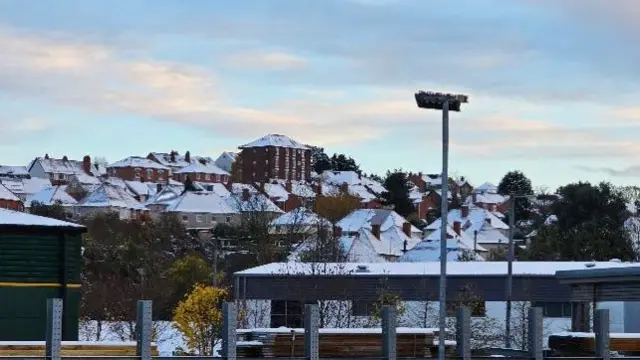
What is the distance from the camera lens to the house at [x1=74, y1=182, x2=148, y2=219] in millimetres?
173125

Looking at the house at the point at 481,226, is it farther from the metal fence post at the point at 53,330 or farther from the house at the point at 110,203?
the metal fence post at the point at 53,330

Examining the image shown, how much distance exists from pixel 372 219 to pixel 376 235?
16.3 meters

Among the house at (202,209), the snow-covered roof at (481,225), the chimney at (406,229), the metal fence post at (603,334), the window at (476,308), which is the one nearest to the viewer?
the metal fence post at (603,334)

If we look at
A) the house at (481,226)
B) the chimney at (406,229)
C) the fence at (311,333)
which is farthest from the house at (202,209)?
the fence at (311,333)

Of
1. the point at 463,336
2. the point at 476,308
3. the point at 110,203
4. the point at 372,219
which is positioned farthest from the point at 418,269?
the point at 110,203

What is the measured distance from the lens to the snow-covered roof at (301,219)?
111m

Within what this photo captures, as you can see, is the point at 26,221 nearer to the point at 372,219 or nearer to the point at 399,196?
the point at 372,219

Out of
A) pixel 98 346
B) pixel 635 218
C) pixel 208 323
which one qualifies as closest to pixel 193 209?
pixel 635 218

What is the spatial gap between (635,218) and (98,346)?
90.7 metres

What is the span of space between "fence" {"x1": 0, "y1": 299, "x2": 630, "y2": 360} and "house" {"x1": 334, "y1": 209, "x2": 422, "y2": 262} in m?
74.9

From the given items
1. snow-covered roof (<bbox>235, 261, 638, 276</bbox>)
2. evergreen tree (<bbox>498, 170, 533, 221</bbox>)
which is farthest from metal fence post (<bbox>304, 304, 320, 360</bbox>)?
evergreen tree (<bbox>498, 170, 533, 221</bbox>)

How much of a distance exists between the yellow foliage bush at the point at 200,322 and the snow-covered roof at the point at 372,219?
80.9 m

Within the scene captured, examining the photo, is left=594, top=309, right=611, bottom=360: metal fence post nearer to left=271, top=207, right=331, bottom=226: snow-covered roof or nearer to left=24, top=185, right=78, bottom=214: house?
left=271, top=207, right=331, bottom=226: snow-covered roof

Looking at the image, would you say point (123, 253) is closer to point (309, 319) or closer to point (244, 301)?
point (244, 301)
